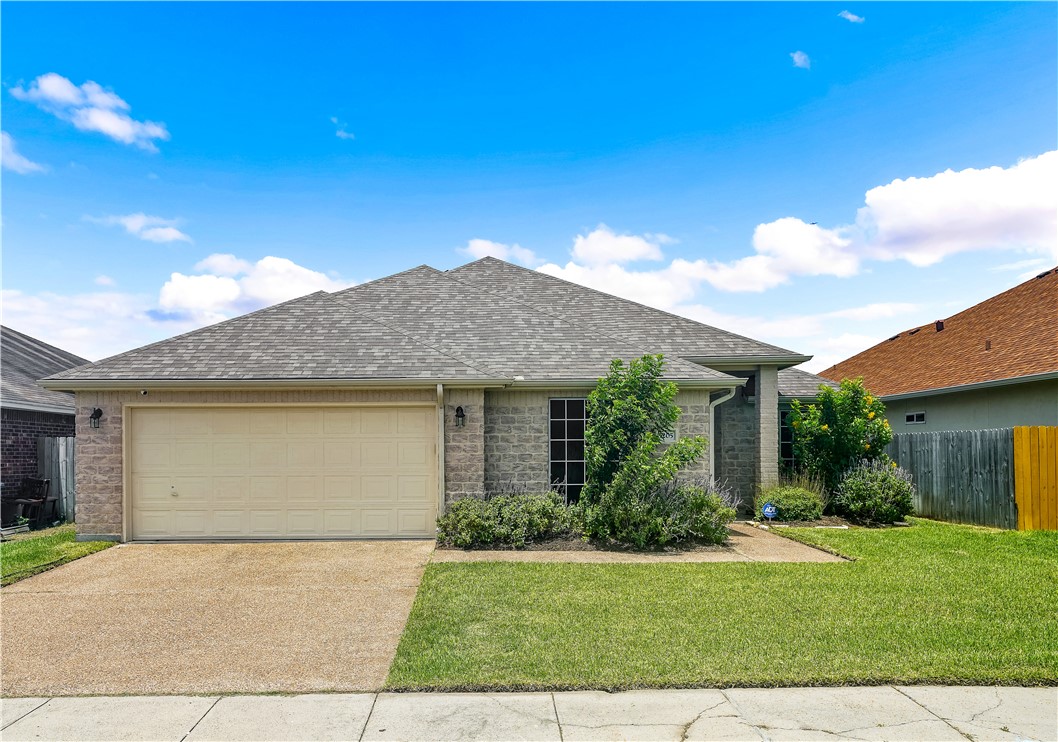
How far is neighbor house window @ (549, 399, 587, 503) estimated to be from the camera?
1155 cm

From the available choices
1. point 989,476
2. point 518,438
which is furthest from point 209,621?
point 989,476

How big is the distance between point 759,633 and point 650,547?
3.99 m

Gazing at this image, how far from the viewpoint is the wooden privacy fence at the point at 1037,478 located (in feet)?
37.7

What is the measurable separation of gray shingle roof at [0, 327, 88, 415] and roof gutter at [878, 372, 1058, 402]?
67.2 ft

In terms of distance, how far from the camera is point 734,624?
5.97m

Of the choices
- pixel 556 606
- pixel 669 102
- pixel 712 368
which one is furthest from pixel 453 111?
pixel 556 606

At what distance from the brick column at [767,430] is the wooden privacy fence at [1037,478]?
4226mm

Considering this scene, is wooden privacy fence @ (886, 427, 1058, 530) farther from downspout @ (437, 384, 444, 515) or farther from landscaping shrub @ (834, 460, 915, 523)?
downspout @ (437, 384, 444, 515)

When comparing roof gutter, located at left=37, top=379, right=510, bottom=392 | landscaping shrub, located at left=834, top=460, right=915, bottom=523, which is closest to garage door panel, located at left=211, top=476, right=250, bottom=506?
roof gutter, located at left=37, top=379, right=510, bottom=392

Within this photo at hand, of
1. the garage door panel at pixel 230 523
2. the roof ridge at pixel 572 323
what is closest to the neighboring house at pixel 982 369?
the roof ridge at pixel 572 323

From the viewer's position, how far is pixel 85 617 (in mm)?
6559

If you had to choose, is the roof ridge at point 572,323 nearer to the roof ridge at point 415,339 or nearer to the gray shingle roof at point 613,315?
the gray shingle roof at point 613,315

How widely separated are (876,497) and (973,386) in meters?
4.78

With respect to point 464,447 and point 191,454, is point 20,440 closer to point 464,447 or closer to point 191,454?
point 191,454
